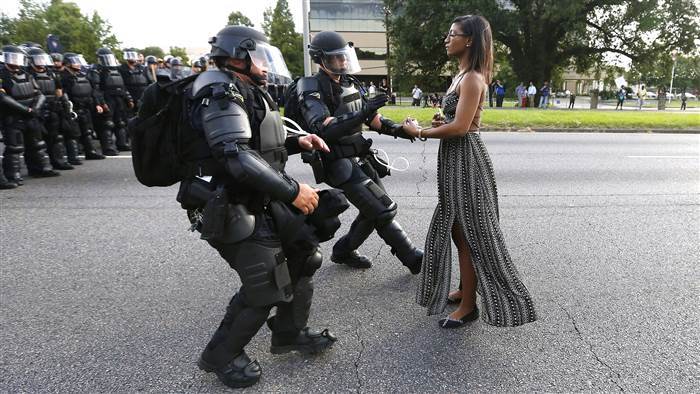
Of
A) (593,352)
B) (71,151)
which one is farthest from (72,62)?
(593,352)

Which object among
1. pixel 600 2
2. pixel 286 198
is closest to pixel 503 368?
pixel 286 198

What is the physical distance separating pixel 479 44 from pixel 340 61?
1120mm

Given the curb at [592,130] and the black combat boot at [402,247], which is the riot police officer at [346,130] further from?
the curb at [592,130]

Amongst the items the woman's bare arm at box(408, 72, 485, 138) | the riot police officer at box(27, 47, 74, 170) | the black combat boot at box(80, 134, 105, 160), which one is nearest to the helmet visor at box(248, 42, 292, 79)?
the woman's bare arm at box(408, 72, 485, 138)

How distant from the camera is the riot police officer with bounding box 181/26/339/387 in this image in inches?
76.6

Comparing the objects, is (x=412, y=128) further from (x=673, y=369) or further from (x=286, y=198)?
(x=673, y=369)

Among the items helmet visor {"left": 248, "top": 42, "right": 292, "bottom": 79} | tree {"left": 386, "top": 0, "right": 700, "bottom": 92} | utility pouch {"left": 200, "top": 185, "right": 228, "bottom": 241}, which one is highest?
tree {"left": 386, "top": 0, "right": 700, "bottom": 92}

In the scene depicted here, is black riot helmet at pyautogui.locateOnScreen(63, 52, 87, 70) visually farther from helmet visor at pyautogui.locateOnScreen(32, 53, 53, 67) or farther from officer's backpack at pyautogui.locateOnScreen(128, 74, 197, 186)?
officer's backpack at pyautogui.locateOnScreen(128, 74, 197, 186)

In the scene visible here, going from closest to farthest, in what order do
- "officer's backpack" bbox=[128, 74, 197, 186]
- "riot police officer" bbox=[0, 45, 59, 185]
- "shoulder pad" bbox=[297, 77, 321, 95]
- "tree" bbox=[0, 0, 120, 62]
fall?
"officer's backpack" bbox=[128, 74, 197, 186]
"shoulder pad" bbox=[297, 77, 321, 95]
"riot police officer" bbox=[0, 45, 59, 185]
"tree" bbox=[0, 0, 120, 62]

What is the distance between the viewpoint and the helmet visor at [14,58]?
638cm

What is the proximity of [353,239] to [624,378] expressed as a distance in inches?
80.7

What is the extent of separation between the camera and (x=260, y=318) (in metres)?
2.26

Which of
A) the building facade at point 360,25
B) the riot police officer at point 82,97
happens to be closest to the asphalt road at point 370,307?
the riot police officer at point 82,97

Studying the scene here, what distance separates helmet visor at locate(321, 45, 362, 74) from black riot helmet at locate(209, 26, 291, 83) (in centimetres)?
104
